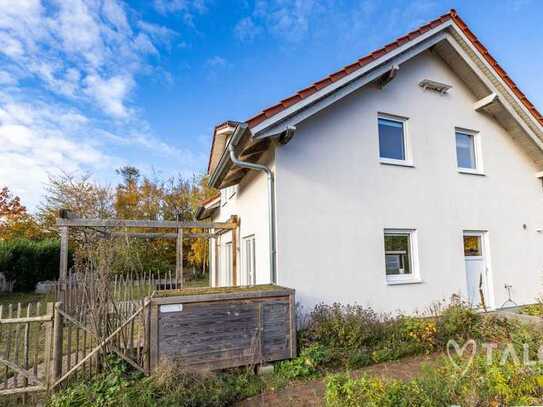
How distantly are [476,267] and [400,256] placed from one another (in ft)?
9.26

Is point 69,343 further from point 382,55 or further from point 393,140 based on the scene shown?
point 382,55

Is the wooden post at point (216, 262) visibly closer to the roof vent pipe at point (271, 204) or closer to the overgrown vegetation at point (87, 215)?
the overgrown vegetation at point (87, 215)

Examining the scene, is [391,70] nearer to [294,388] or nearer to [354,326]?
[354,326]

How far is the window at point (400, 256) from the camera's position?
25.4ft

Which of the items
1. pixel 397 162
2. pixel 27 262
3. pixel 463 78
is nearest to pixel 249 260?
pixel 397 162

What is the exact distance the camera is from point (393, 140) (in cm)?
841

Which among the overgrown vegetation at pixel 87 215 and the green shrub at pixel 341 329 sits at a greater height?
the overgrown vegetation at pixel 87 215

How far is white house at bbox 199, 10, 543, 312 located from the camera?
6.75m

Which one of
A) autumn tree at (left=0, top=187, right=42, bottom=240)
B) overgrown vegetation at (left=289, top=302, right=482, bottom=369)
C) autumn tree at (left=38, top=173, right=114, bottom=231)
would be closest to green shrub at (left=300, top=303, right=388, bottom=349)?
overgrown vegetation at (left=289, top=302, right=482, bottom=369)

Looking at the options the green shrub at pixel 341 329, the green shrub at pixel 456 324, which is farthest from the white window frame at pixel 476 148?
the green shrub at pixel 341 329

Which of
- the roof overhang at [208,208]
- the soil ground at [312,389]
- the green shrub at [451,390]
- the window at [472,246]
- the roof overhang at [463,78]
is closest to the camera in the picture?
the green shrub at [451,390]

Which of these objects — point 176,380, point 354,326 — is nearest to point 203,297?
point 176,380

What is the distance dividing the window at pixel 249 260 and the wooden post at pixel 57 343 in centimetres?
434

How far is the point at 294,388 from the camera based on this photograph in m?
4.84
